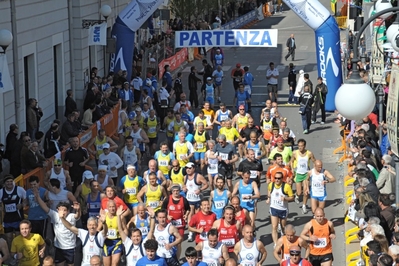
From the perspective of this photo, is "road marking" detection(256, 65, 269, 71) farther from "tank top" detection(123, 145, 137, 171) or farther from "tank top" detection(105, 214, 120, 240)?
"tank top" detection(105, 214, 120, 240)

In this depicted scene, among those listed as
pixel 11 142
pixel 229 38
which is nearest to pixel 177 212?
pixel 11 142

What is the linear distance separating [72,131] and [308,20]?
31.0 ft

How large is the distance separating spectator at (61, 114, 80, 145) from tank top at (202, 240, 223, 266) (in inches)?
351

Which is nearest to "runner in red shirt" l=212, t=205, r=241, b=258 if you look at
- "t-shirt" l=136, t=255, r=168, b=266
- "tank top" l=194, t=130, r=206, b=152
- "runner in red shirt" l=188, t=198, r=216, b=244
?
"runner in red shirt" l=188, t=198, r=216, b=244

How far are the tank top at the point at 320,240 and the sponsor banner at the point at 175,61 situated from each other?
21354 mm

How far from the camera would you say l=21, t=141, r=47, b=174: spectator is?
18.0m

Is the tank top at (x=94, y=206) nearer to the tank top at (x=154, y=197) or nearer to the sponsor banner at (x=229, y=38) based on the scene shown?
the tank top at (x=154, y=197)

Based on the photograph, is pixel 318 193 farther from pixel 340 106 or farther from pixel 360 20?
pixel 340 106

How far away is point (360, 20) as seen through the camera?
64.8 ft

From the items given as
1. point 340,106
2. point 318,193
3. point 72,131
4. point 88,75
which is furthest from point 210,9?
point 340,106

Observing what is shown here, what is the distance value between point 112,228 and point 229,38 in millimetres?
16250

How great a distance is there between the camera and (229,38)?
98.9 ft

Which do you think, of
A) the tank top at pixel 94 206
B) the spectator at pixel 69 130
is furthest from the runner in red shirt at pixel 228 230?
the spectator at pixel 69 130

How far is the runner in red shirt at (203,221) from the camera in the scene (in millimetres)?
14828
